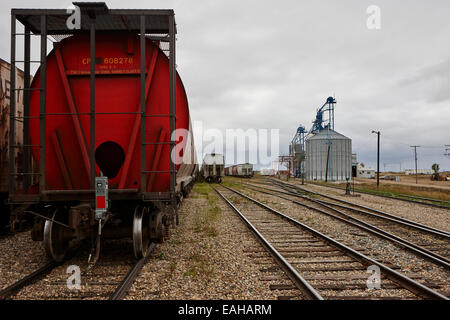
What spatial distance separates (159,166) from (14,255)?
3.60m

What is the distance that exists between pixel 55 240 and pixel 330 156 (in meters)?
45.5

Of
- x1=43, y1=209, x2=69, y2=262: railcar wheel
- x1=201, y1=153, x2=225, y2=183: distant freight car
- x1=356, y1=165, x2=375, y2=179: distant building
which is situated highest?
x1=201, y1=153, x2=225, y2=183: distant freight car

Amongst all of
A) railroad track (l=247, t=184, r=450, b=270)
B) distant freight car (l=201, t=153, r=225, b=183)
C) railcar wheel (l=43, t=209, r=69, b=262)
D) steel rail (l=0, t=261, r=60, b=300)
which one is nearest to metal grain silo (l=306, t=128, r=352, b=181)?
distant freight car (l=201, t=153, r=225, b=183)

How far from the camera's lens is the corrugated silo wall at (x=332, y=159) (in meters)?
46.1

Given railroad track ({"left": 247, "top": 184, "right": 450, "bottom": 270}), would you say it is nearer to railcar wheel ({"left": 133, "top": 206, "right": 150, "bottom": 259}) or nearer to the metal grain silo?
railcar wheel ({"left": 133, "top": 206, "right": 150, "bottom": 259})

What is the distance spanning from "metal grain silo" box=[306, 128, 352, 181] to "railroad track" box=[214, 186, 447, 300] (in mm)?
40682

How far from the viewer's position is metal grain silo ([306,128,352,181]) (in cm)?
4619

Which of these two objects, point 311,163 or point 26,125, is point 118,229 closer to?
point 26,125

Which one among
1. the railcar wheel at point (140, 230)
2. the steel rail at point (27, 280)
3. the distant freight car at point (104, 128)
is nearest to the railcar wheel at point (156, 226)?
the distant freight car at point (104, 128)

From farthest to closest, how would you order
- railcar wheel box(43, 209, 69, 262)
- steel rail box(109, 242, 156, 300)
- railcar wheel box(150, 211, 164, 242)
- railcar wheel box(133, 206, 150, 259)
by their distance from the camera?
railcar wheel box(150, 211, 164, 242) → railcar wheel box(133, 206, 150, 259) → railcar wheel box(43, 209, 69, 262) → steel rail box(109, 242, 156, 300)

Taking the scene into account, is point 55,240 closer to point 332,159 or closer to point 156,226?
point 156,226
